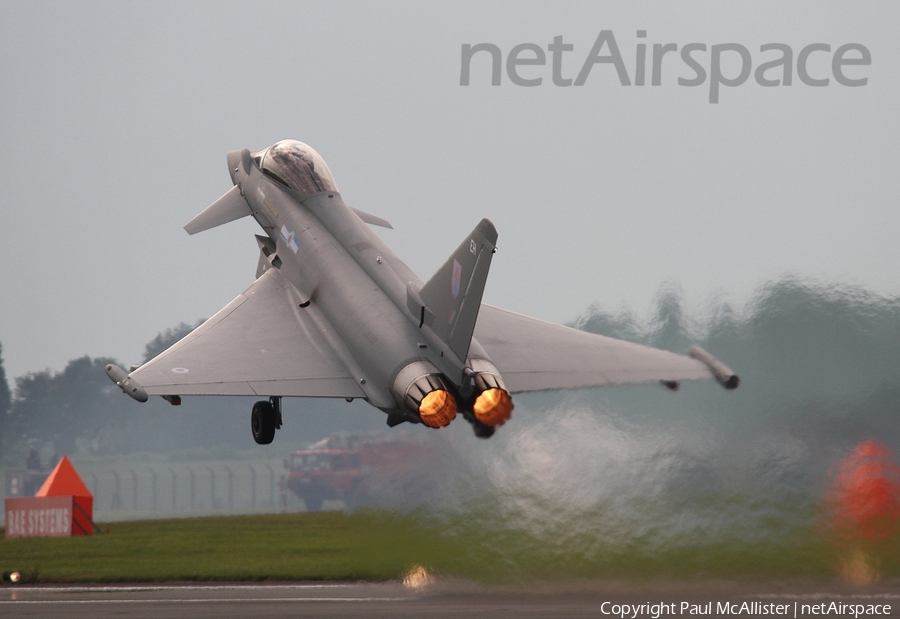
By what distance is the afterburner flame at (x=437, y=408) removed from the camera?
15094 mm

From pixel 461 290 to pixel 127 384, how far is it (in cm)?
533

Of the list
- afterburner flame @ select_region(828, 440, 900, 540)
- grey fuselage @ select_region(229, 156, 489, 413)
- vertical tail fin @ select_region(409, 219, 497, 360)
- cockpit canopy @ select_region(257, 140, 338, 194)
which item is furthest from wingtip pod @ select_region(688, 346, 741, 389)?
cockpit canopy @ select_region(257, 140, 338, 194)

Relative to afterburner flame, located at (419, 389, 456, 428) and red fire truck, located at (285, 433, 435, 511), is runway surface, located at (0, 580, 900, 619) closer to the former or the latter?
red fire truck, located at (285, 433, 435, 511)

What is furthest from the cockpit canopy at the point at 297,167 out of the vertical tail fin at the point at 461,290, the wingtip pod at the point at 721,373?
the wingtip pod at the point at 721,373

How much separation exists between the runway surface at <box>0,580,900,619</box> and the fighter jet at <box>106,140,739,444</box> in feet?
11.2

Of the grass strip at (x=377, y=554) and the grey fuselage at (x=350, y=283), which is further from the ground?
the grey fuselage at (x=350, y=283)

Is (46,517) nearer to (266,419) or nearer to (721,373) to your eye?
(266,419)

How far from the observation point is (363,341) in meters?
16.6

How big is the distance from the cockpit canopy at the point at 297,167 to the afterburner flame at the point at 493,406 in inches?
270

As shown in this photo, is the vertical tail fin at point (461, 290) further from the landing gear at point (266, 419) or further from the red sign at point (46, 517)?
the red sign at point (46, 517)

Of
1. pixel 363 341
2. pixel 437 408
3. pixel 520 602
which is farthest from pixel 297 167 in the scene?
pixel 520 602

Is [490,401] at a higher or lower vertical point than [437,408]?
higher

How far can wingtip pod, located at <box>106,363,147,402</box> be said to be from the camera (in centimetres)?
1622

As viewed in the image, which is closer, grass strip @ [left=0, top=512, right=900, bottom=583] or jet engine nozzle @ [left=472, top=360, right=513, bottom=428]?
jet engine nozzle @ [left=472, top=360, right=513, bottom=428]
